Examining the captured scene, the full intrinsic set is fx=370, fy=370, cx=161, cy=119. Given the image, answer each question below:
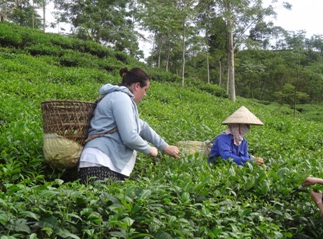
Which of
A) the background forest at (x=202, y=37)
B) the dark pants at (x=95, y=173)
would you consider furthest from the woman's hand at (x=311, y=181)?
the background forest at (x=202, y=37)

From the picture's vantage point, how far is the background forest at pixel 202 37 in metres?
17.4

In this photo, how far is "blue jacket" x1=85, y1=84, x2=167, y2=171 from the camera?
3.20 m

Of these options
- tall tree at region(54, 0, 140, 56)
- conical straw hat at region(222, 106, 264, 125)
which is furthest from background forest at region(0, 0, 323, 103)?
conical straw hat at region(222, 106, 264, 125)

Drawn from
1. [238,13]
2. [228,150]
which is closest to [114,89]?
[228,150]

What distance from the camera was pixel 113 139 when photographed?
3.26 metres

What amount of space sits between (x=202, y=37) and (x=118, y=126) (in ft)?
67.9

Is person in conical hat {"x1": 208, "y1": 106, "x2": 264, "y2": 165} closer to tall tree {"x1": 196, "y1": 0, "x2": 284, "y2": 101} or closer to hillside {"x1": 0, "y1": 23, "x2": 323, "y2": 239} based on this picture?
hillside {"x1": 0, "y1": 23, "x2": 323, "y2": 239}

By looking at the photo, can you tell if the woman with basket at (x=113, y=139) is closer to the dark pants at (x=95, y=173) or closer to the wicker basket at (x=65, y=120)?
the dark pants at (x=95, y=173)

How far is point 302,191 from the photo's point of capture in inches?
118

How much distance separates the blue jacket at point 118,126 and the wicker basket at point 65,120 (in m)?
0.10

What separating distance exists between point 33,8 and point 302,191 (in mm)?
32268

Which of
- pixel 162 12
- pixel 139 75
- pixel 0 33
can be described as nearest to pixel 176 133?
pixel 139 75

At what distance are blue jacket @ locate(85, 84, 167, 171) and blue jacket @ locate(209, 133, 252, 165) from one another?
3.88 ft

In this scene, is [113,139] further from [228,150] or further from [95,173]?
[228,150]
